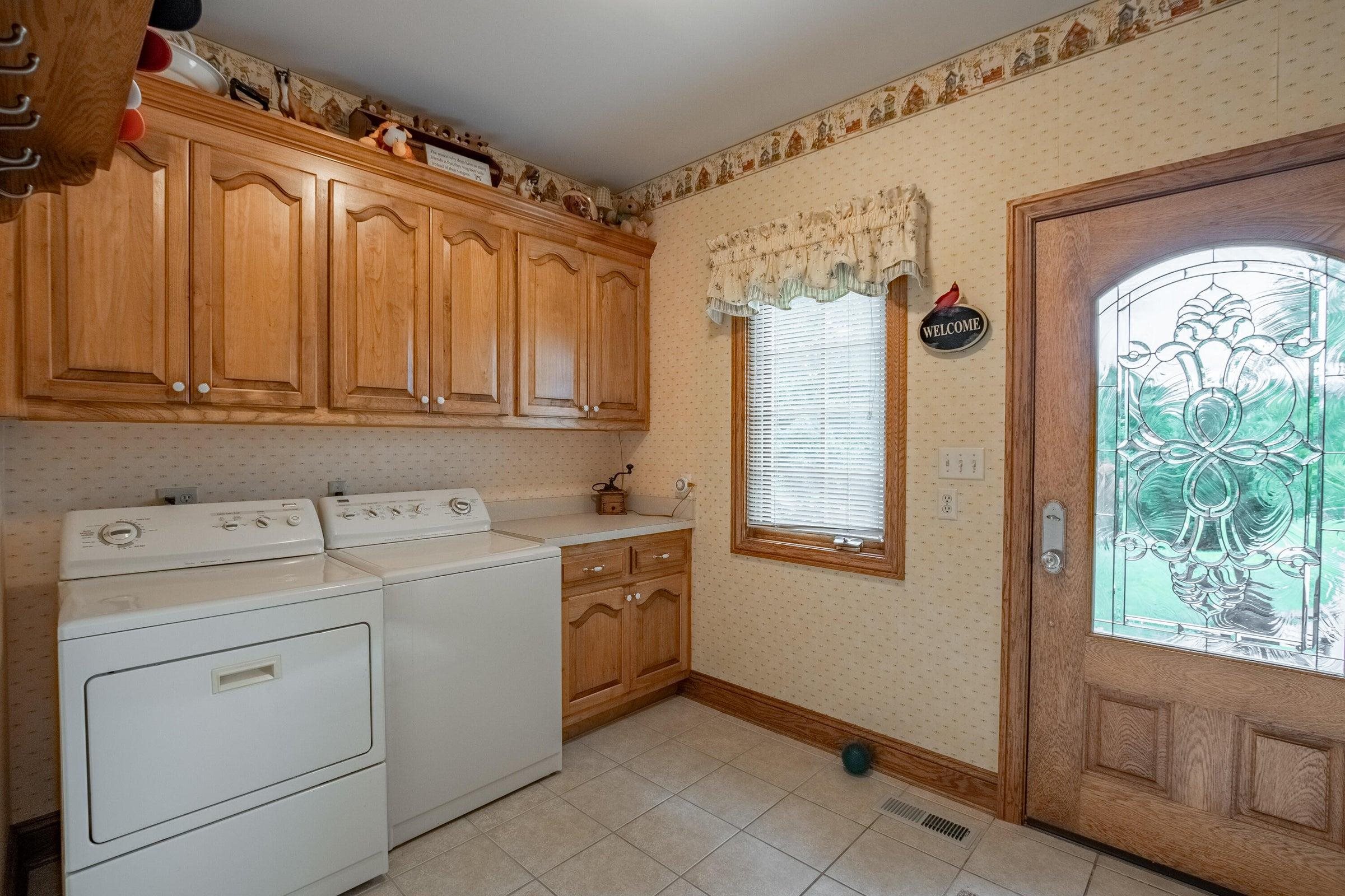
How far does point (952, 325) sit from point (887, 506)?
0.74 meters

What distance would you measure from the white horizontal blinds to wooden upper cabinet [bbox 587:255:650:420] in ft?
2.15

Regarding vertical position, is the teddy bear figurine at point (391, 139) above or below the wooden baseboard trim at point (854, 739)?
above

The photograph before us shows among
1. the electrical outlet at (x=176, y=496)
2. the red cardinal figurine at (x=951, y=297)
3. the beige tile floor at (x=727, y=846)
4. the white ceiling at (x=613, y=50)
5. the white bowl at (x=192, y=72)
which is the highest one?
the white ceiling at (x=613, y=50)

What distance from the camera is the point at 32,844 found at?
1925mm

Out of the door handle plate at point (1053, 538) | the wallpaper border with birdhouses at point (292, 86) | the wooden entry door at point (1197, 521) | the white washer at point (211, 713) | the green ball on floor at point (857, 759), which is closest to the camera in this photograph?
the white washer at point (211, 713)

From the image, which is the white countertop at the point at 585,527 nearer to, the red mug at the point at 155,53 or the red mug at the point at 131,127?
the red mug at the point at 131,127

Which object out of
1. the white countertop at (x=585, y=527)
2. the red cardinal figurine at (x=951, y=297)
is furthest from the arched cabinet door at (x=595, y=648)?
the red cardinal figurine at (x=951, y=297)

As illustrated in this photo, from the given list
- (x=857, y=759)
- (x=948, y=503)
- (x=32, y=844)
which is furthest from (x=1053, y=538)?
(x=32, y=844)

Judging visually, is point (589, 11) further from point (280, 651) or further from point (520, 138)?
point (280, 651)

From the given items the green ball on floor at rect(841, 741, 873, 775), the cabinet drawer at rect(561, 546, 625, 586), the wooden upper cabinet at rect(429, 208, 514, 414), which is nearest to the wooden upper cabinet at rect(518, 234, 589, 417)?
the wooden upper cabinet at rect(429, 208, 514, 414)

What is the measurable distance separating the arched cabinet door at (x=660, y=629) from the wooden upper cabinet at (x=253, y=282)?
167 centimetres

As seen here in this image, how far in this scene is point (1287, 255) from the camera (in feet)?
5.67

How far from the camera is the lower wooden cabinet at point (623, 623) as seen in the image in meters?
2.68

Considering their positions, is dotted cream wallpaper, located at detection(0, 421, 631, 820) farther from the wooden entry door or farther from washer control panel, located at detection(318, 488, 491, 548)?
the wooden entry door
